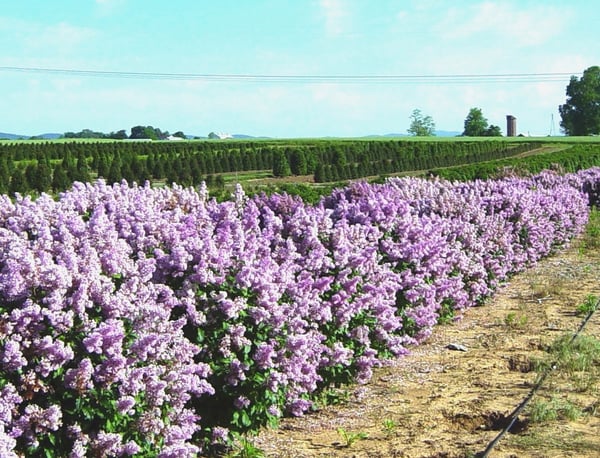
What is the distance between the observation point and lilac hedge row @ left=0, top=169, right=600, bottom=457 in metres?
3.88

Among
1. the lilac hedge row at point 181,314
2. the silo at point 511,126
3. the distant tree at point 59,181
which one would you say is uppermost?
the silo at point 511,126

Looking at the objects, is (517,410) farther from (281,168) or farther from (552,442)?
(281,168)

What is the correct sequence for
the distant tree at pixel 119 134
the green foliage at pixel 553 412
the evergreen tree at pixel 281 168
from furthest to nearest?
the distant tree at pixel 119 134, the evergreen tree at pixel 281 168, the green foliage at pixel 553 412

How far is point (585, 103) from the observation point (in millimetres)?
114312

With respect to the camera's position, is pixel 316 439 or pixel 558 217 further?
pixel 558 217

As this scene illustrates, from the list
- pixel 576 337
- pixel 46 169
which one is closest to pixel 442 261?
pixel 576 337

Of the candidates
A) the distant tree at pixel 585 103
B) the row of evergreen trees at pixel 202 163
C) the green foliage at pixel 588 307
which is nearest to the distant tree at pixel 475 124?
the distant tree at pixel 585 103

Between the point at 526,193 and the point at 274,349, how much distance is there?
8202 millimetres

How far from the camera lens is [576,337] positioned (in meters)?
7.23

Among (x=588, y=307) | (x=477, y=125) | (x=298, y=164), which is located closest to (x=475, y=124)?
(x=477, y=125)

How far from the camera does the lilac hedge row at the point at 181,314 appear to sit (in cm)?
388

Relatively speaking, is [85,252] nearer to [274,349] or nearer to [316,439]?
[274,349]

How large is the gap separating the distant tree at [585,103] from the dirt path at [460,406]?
111640 mm

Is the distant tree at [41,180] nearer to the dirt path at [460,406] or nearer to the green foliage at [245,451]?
the dirt path at [460,406]
